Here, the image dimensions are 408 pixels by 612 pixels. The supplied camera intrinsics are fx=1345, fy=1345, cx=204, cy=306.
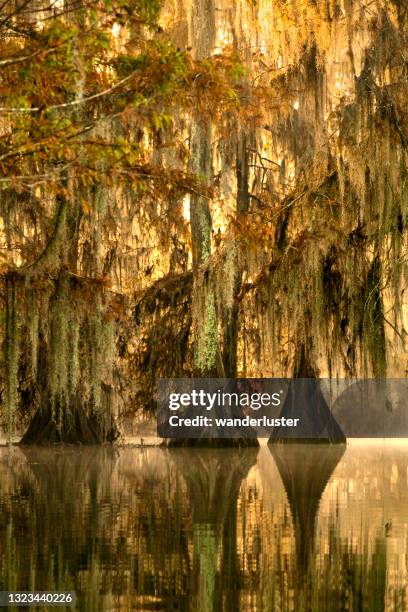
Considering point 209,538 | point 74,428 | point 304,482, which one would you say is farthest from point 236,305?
point 209,538

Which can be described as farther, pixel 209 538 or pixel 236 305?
pixel 236 305

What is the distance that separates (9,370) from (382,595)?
10017 mm

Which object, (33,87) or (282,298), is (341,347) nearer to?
(282,298)

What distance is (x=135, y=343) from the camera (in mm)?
22875

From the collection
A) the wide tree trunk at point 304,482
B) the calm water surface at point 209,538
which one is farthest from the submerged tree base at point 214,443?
the calm water surface at point 209,538

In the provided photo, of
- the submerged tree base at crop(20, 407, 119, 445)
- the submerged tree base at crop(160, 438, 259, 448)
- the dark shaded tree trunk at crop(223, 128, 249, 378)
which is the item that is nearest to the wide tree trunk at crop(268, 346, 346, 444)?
the dark shaded tree trunk at crop(223, 128, 249, 378)

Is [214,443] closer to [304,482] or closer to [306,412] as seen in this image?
[306,412]

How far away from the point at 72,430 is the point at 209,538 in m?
14.4

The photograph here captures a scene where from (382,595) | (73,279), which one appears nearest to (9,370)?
(73,279)

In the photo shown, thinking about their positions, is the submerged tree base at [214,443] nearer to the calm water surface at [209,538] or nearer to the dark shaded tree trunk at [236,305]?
the dark shaded tree trunk at [236,305]

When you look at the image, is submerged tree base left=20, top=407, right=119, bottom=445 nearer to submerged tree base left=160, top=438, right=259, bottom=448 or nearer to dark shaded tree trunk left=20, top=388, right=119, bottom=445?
dark shaded tree trunk left=20, top=388, right=119, bottom=445

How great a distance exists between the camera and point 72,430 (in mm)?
22531

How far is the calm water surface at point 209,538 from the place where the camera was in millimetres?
6191

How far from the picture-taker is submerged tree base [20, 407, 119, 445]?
2252 cm
